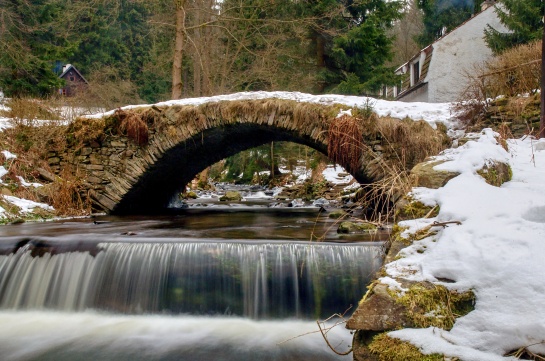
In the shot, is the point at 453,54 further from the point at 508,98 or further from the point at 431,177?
the point at 431,177

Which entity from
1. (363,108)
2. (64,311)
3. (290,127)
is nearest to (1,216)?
(64,311)

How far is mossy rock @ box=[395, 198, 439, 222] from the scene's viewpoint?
350 centimetres

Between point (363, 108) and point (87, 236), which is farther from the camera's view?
point (363, 108)

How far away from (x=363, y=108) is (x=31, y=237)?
18.2 feet

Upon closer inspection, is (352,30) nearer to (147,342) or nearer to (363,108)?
(363,108)

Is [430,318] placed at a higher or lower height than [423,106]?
lower

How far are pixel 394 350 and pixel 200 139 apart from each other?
761 cm

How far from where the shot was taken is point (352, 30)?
15.8 m

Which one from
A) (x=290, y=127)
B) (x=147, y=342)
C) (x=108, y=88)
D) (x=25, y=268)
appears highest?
(x=108, y=88)

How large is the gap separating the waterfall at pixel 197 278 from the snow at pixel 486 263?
1.77 metres

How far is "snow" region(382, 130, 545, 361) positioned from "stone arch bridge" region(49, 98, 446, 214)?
4.13 metres

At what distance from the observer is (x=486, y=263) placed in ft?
8.76

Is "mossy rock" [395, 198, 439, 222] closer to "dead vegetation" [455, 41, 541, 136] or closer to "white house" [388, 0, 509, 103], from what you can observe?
"dead vegetation" [455, 41, 541, 136]

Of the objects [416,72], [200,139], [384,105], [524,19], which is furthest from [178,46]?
[416,72]
